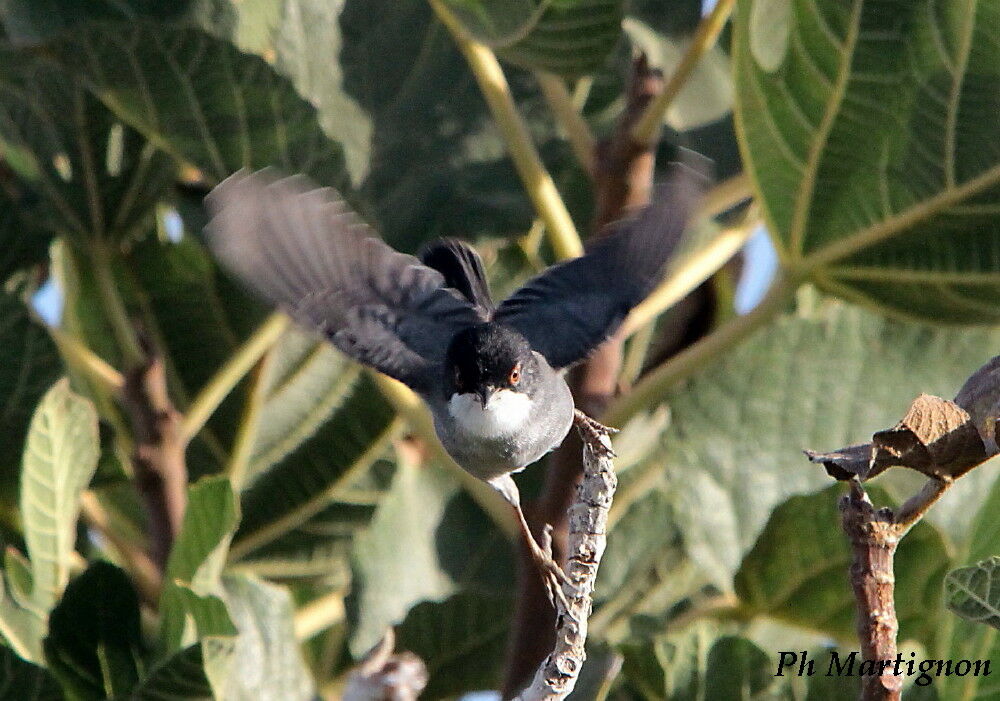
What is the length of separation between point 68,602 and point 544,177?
0.90 metres

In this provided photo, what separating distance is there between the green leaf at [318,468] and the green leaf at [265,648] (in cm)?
57

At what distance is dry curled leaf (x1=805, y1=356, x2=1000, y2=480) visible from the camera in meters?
1.19

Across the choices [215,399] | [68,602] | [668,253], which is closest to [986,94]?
[668,253]

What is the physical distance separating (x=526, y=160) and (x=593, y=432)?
620 millimetres

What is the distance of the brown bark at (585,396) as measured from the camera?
201 centimetres

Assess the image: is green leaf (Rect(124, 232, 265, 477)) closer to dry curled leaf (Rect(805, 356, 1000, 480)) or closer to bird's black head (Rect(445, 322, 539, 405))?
bird's black head (Rect(445, 322, 539, 405))

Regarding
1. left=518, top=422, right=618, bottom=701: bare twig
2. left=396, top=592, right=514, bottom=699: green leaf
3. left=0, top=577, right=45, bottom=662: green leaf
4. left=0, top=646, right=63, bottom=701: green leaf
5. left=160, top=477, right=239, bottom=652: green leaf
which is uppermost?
left=518, top=422, right=618, bottom=701: bare twig

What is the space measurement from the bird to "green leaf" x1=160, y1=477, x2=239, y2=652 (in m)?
0.26

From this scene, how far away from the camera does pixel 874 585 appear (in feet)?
3.89

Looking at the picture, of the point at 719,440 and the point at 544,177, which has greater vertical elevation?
the point at 544,177

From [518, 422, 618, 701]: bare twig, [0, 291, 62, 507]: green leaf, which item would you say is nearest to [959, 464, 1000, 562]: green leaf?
[518, 422, 618, 701]: bare twig

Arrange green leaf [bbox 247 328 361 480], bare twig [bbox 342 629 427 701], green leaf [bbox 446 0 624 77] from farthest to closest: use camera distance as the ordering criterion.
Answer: green leaf [bbox 247 328 361 480]
green leaf [bbox 446 0 624 77]
bare twig [bbox 342 629 427 701]

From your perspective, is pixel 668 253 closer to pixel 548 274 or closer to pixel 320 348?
pixel 548 274

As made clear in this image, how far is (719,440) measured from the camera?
7.88 feet
